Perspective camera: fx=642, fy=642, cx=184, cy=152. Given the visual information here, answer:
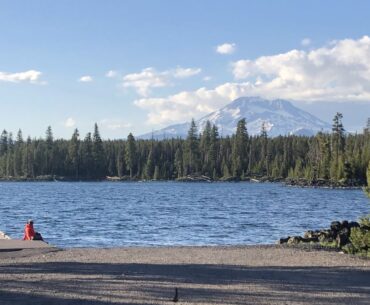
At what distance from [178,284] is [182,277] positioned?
127 cm

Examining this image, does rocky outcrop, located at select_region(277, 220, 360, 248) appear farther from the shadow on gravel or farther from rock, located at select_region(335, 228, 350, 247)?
the shadow on gravel

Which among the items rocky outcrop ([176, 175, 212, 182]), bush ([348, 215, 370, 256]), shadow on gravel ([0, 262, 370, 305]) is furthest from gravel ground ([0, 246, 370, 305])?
rocky outcrop ([176, 175, 212, 182])

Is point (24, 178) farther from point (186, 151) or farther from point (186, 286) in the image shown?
point (186, 286)

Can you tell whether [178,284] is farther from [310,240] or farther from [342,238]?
[310,240]

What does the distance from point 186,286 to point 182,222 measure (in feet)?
118

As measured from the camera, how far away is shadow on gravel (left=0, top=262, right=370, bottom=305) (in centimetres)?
1547

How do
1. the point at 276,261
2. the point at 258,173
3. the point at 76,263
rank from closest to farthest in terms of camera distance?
1. the point at 76,263
2. the point at 276,261
3. the point at 258,173

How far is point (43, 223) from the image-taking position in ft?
172

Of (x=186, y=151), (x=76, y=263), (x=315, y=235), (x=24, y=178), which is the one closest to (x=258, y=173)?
(x=186, y=151)

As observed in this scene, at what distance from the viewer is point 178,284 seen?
17469 millimetres

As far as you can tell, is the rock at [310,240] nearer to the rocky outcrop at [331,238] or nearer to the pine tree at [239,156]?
the rocky outcrop at [331,238]

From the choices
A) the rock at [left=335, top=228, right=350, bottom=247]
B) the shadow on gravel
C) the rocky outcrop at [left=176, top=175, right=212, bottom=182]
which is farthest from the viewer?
the rocky outcrop at [left=176, top=175, right=212, bottom=182]

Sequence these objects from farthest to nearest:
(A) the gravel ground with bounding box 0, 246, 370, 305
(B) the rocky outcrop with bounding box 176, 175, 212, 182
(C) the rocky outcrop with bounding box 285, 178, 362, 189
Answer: (B) the rocky outcrop with bounding box 176, 175, 212, 182 < (C) the rocky outcrop with bounding box 285, 178, 362, 189 < (A) the gravel ground with bounding box 0, 246, 370, 305

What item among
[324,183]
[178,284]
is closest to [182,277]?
[178,284]
